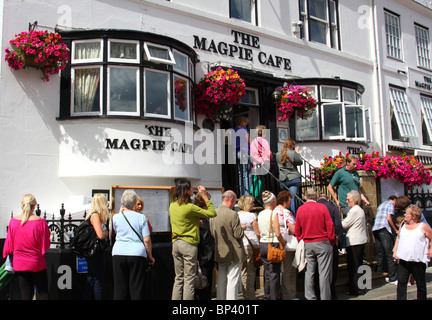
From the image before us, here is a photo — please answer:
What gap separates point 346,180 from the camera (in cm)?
958

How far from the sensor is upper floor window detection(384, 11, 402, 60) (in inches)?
626

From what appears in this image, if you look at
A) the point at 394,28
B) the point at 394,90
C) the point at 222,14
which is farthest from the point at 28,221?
the point at 394,28

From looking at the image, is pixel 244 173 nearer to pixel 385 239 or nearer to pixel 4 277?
pixel 385 239

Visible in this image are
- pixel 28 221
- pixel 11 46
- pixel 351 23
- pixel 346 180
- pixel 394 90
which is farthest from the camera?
pixel 394 90

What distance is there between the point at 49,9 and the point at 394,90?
11865 millimetres

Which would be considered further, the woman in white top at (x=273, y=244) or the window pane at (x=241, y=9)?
the window pane at (x=241, y=9)

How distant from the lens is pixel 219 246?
666cm

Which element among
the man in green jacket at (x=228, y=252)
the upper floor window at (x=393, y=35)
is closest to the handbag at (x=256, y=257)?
the man in green jacket at (x=228, y=252)

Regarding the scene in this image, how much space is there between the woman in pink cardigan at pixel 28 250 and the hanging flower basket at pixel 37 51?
125 inches

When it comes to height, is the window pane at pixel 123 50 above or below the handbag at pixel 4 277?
above

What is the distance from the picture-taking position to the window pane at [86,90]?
888 centimetres

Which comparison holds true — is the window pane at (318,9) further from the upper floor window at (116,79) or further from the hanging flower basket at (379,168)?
the upper floor window at (116,79)

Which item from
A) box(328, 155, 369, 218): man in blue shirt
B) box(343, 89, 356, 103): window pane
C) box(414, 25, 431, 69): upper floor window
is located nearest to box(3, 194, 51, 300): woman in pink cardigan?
box(328, 155, 369, 218): man in blue shirt

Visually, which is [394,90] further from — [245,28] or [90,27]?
[90,27]
